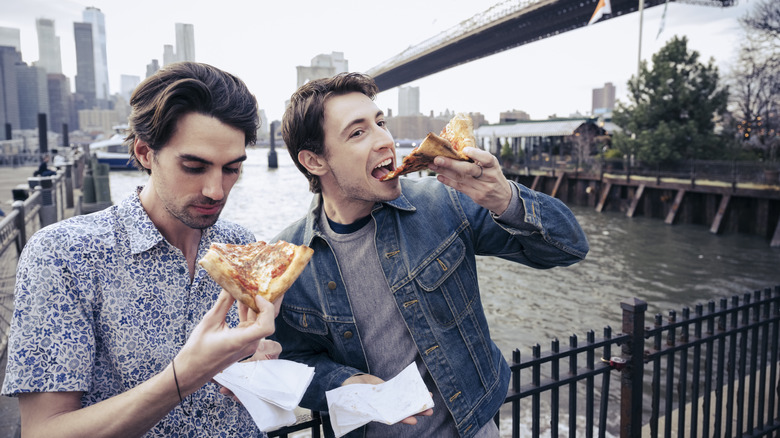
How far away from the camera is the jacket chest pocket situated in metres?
2.16

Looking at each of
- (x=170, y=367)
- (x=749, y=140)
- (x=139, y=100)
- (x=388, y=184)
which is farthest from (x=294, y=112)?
(x=749, y=140)

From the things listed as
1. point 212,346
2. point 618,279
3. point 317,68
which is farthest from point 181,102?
point 317,68

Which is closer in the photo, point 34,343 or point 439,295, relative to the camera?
point 34,343

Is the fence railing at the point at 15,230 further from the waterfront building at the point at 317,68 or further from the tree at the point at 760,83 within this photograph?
the waterfront building at the point at 317,68

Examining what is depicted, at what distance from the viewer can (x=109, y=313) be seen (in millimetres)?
1596

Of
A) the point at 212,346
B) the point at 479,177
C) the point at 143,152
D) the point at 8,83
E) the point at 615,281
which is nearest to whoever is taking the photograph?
the point at 212,346

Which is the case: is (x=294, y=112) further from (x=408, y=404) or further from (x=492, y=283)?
(x=492, y=283)

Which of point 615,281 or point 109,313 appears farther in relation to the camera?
point 615,281

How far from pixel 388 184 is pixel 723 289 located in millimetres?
15004

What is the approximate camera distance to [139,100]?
5.81 ft

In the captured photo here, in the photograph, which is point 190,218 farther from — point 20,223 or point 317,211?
point 20,223

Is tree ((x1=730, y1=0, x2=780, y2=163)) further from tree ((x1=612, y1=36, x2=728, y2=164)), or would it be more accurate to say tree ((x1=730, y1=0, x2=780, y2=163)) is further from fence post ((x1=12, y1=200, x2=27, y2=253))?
fence post ((x1=12, y1=200, x2=27, y2=253))

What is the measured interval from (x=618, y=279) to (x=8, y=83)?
6314 inches

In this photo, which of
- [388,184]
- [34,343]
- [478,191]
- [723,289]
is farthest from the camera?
[723,289]
